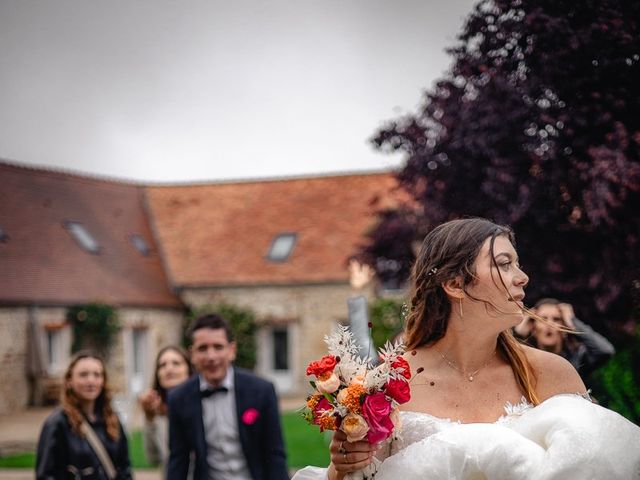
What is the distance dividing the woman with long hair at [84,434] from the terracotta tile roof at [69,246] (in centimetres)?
1914

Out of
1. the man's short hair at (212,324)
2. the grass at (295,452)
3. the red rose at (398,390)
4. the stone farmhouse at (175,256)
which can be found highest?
the stone farmhouse at (175,256)

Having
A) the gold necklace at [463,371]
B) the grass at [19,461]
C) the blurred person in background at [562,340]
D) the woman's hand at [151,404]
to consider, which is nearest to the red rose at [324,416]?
the gold necklace at [463,371]

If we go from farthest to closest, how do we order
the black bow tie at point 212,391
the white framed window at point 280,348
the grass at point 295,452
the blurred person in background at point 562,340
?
the white framed window at point 280,348 < the grass at point 295,452 < the blurred person in background at point 562,340 < the black bow tie at point 212,391

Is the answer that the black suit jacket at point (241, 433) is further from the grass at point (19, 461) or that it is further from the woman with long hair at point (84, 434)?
the grass at point (19, 461)

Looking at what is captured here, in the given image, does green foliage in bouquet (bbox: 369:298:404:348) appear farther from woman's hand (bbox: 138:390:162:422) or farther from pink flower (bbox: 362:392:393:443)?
pink flower (bbox: 362:392:393:443)

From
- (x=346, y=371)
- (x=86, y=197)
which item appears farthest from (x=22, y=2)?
(x=86, y=197)

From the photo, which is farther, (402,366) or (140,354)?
(140,354)

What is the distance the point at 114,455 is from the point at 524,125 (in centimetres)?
434

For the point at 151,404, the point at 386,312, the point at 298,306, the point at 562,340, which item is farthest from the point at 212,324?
the point at 298,306

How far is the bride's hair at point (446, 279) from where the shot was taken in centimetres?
340

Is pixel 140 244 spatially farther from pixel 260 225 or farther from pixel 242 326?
pixel 242 326

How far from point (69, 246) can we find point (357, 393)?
26.3m

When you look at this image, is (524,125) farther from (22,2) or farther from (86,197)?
(86,197)

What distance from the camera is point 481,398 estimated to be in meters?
3.45
